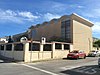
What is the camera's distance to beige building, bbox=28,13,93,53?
40600 millimetres

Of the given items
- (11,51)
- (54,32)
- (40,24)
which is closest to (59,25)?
(54,32)

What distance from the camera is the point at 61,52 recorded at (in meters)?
36.3

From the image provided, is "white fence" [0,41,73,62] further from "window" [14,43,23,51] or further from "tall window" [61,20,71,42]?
"tall window" [61,20,71,42]

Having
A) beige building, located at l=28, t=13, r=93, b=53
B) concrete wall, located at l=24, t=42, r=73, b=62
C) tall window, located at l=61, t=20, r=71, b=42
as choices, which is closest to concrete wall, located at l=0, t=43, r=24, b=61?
concrete wall, located at l=24, t=42, r=73, b=62

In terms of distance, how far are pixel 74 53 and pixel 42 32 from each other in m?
15.7

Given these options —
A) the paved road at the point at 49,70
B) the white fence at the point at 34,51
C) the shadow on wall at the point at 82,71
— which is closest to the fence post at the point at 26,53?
the white fence at the point at 34,51

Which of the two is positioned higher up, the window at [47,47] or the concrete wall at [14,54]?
the window at [47,47]

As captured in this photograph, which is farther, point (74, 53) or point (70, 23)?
point (70, 23)

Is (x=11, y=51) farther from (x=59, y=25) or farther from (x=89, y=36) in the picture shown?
(x=89, y=36)

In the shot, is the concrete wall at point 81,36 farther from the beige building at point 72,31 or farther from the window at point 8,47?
the window at point 8,47

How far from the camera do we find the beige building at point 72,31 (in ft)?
133

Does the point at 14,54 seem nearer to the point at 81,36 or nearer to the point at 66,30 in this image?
the point at 66,30

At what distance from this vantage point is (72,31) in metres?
40.1

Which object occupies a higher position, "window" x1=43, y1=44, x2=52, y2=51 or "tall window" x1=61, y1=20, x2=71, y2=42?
"tall window" x1=61, y1=20, x2=71, y2=42
